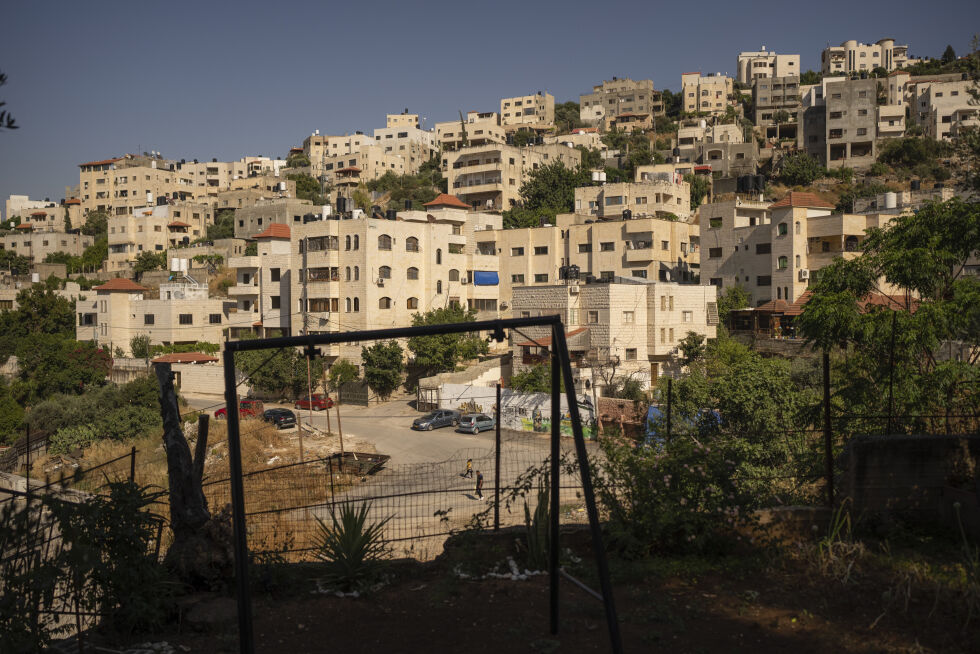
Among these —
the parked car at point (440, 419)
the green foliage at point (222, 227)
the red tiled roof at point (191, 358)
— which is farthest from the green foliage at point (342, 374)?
the green foliage at point (222, 227)

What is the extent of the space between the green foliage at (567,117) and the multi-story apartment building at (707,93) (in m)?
16.9

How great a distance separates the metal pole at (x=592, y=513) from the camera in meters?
5.04

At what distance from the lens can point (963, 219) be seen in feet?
48.5

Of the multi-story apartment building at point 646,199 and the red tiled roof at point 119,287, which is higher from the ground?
the multi-story apartment building at point 646,199

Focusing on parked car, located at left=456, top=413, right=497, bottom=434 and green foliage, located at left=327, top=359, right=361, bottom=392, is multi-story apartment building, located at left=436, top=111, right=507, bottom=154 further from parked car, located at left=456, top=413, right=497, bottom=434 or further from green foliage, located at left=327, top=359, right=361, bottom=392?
parked car, located at left=456, top=413, right=497, bottom=434

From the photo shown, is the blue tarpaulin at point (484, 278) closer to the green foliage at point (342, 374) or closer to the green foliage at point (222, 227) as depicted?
the green foliage at point (342, 374)

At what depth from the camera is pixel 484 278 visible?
5106 cm

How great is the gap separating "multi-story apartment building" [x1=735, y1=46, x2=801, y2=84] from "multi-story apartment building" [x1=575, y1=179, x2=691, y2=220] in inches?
2696

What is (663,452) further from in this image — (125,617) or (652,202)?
(652,202)

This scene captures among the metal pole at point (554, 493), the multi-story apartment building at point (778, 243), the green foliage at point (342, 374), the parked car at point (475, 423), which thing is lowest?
the parked car at point (475, 423)

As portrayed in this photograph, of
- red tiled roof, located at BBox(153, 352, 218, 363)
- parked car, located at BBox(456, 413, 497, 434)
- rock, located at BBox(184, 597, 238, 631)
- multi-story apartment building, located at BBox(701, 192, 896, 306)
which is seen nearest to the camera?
rock, located at BBox(184, 597, 238, 631)

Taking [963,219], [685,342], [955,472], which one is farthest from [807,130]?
[955,472]

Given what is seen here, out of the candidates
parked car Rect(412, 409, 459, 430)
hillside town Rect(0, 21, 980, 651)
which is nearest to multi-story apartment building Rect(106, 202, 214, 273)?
hillside town Rect(0, 21, 980, 651)

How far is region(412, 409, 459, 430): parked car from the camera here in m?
27.3
